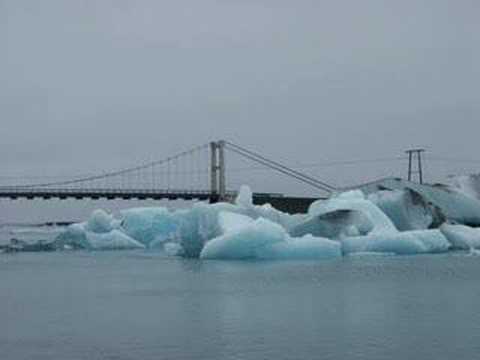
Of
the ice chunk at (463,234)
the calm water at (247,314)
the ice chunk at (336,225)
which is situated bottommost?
the calm water at (247,314)

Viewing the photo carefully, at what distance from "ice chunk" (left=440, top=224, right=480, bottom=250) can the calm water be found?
29.0 feet

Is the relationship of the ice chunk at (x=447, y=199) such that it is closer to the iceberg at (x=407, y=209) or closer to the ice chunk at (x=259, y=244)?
the iceberg at (x=407, y=209)

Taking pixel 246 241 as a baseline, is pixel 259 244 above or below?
below

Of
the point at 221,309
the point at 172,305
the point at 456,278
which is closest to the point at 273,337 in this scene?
the point at 221,309

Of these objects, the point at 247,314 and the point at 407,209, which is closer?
the point at 247,314

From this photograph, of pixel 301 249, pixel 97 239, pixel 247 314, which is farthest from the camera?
pixel 97 239

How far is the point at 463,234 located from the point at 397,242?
180 inches

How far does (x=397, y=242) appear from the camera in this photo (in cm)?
3172

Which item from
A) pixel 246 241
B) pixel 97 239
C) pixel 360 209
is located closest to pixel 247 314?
pixel 246 241

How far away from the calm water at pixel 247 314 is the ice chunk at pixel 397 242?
5407 millimetres

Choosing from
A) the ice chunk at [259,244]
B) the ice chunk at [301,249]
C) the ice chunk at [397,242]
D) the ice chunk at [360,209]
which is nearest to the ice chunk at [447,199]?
the ice chunk at [397,242]

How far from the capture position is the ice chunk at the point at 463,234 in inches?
1380

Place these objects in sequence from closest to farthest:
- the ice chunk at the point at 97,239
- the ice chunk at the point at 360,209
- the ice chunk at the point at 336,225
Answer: the ice chunk at the point at 360,209
the ice chunk at the point at 336,225
the ice chunk at the point at 97,239

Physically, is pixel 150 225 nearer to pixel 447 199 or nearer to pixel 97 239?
pixel 97 239
